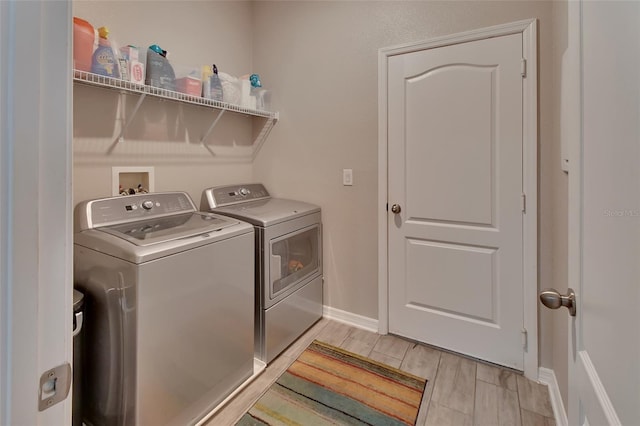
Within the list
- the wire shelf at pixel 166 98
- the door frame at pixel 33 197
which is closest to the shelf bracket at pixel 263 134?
the wire shelf at pixel 166 98

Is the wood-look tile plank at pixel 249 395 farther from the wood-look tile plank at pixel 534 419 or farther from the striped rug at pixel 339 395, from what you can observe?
the wood-look tile plank at pixel 534 419

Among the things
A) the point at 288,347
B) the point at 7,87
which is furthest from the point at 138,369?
the point at 7,87

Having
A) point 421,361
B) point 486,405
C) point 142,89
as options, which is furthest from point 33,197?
point 421,361

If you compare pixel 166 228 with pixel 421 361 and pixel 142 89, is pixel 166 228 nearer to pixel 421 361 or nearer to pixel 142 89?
pixel 142 89

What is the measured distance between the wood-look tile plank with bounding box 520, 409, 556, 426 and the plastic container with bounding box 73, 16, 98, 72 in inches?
105

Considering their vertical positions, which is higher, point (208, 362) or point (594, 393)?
point (594, 393)

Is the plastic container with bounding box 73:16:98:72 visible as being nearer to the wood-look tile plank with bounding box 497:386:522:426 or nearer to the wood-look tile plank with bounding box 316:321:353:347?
the wood-look tile plank with bounding box 316:321:353:347

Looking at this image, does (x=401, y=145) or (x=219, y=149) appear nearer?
(x=401, y=145)

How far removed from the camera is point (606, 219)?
579mm

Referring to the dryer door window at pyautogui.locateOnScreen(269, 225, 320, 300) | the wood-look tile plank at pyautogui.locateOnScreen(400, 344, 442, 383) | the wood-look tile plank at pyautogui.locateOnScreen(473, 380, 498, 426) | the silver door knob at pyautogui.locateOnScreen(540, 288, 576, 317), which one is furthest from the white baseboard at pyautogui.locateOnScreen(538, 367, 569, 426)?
the dryer door window at pyautogui.locateOnScreen(269, 225, 320, 300)

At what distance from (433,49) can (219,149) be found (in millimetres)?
1660

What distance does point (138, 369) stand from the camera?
51.2 inches

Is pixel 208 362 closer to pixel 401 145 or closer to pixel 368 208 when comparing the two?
pixel 368 208

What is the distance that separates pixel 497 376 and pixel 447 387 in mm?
339
